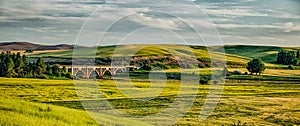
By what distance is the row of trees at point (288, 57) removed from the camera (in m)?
34.2

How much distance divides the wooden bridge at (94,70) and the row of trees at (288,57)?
12867mm

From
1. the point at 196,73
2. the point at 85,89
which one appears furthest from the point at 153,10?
the point at 85,89

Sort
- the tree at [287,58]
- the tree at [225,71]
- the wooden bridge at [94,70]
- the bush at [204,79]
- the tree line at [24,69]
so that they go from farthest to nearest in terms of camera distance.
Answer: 1. the tree at [287,58]
2. the tree line at [24,69]
3. the tree at [225,71]
4. the bush at [204,79]
5. the wooden bridge at [94,70]

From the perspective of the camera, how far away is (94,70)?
1179 inches

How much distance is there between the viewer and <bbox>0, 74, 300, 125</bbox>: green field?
49.4ft

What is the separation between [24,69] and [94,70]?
17.2 ft

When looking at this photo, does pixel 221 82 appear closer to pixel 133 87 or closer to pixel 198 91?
pixel 198 91

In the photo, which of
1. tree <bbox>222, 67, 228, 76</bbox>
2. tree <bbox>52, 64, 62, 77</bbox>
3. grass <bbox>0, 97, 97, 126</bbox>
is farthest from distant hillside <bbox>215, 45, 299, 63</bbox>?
grass <bbox>0, 97, 97, 126</bbox>

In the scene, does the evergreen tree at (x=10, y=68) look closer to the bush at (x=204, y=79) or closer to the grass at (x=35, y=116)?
the bush at (x=204, y=79)

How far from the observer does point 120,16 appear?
83.8 ft

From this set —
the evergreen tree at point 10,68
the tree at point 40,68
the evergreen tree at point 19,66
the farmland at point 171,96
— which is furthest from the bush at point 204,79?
the evergreen tree at point 10,68

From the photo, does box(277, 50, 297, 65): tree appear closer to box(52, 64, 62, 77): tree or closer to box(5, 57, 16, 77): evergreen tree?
box(52, 64, 62, 77): tree

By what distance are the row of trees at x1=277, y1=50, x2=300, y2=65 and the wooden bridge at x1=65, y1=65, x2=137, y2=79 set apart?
1287cm

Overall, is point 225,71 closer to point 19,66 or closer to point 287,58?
point 287,58
